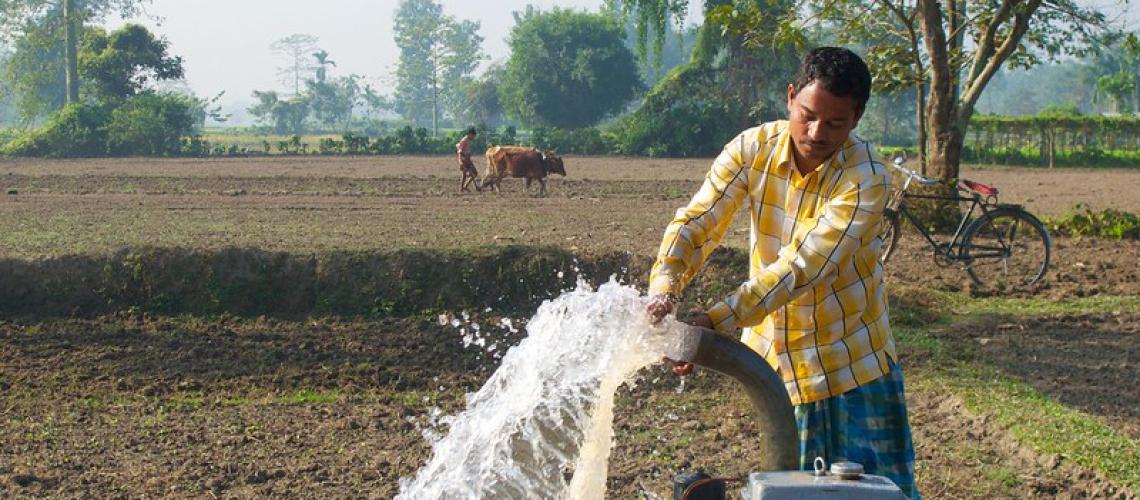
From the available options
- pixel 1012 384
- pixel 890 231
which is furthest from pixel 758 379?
pixel 890 231

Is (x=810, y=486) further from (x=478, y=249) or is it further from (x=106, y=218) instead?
(x=106, y=218)

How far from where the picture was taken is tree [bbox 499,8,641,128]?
5138 centimetres

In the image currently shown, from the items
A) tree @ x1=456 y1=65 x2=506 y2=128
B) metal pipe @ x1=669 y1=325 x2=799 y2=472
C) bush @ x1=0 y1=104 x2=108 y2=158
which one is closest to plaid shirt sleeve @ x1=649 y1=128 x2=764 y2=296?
metal pipe @ x1=669 y1=325 x2=799 y2=472

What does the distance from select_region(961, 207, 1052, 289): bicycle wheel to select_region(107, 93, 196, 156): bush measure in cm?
3095

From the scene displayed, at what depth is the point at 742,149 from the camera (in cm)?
301

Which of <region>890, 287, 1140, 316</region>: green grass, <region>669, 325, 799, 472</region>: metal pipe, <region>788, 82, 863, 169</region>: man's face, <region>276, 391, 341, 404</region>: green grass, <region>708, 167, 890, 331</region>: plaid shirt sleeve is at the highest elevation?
<region>788, 82, 863, 169</region>: man's face

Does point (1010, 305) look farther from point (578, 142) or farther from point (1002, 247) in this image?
point (578, 142)

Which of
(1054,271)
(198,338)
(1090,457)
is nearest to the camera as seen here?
(1090,457)

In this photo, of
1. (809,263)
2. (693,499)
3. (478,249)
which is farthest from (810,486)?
(478,249)

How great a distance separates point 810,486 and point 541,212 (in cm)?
1456

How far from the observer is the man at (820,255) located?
275 cm

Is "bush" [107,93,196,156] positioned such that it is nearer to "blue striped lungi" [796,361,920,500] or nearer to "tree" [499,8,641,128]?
"tree" [499,8,641,128]

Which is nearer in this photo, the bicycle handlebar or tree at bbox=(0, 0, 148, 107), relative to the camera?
the bicycle handlebar

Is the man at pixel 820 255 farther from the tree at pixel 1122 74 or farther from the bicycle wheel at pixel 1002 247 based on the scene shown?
the tree at pixel 1122 74
